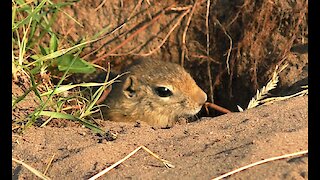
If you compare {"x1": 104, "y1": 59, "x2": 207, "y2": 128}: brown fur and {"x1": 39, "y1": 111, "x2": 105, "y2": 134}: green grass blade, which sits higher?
{"x1": 39, "y1": 111, "x2": 105, "y2": 134}: green grass blade

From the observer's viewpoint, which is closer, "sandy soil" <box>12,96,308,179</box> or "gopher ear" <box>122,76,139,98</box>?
"sandy soil" <box>12,96,308,179</box>

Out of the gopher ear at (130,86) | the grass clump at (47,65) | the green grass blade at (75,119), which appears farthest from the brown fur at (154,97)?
the green grass blade at (75,119)

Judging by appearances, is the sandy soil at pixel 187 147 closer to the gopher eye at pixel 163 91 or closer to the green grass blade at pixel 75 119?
the green grass blade at pixel 75 119

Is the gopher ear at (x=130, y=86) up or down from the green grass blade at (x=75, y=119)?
down

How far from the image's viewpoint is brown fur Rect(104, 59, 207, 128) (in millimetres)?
5367

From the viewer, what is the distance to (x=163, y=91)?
545 cm

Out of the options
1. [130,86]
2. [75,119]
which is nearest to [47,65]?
[75,119]

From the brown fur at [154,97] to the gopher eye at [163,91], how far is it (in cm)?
3

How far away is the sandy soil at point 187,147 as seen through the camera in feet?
9.37

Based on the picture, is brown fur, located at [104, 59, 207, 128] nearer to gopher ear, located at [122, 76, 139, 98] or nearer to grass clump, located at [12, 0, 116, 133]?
gopher ear, located at [122, 76, 139, 98]

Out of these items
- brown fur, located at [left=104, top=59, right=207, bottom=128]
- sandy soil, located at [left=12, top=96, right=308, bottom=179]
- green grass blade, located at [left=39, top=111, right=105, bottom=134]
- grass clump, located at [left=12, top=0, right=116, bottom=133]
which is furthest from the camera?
brown fur, located at [left=104, top=59, right=207, bottom=128]

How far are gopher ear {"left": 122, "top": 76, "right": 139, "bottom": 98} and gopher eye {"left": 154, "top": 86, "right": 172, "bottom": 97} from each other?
211mm

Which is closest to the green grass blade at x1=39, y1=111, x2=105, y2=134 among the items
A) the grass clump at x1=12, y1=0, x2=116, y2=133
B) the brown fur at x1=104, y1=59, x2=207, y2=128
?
the grass clump at x1=12, y1=0, x2=116, y2=133

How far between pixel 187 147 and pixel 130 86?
2379 millimetres
